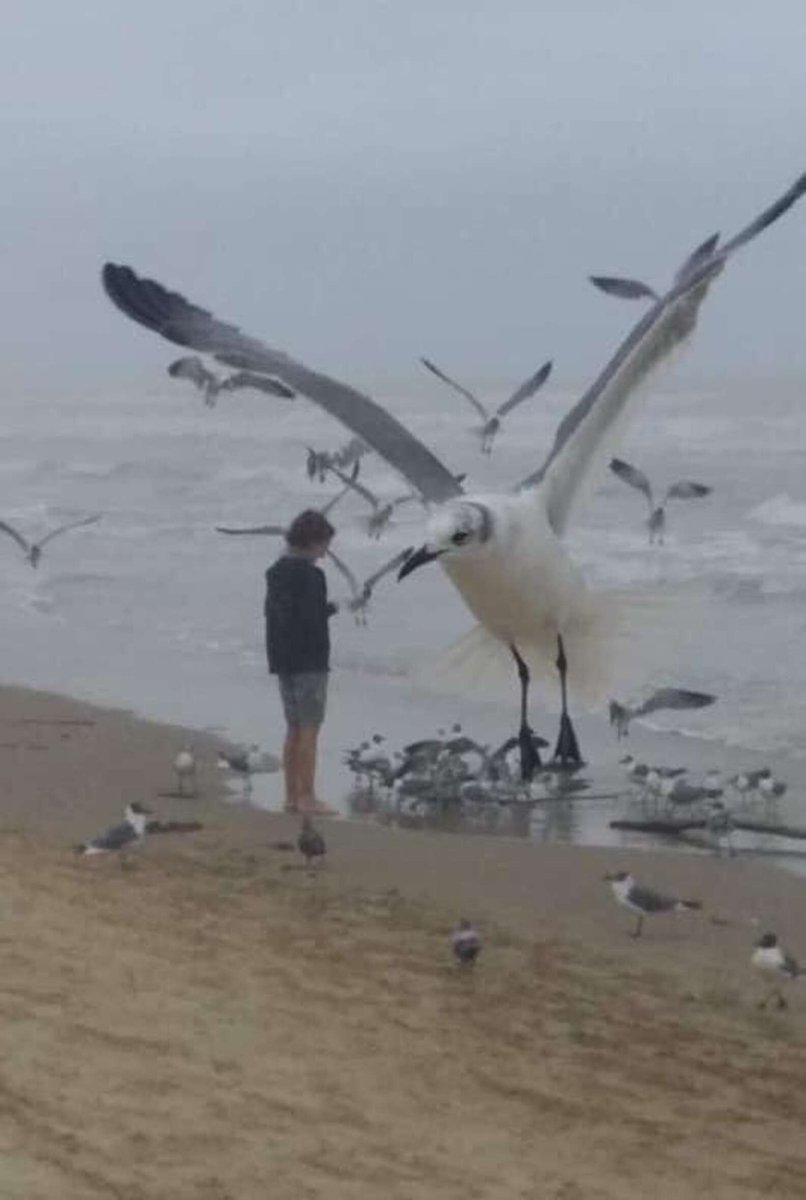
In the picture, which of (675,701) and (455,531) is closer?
(455,531)

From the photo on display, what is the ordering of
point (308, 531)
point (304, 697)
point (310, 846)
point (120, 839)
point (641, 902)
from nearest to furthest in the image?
point (641, 902) < point (120, 839) < point (310, 846) < point (308, 531) < point (304, 697)

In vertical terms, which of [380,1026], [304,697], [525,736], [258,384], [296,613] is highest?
[258,384]

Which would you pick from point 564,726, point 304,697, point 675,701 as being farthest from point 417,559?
point 675,701

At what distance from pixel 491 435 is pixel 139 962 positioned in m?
8.36

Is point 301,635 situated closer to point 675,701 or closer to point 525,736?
point 525,736

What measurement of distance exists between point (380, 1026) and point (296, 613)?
407 centimetres

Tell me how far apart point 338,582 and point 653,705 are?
9.47m

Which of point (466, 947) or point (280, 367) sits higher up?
point (280, 367)

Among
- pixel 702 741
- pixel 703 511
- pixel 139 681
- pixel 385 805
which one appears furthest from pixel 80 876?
pixel 703 511

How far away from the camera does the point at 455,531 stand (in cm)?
762

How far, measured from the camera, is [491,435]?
1525 cm

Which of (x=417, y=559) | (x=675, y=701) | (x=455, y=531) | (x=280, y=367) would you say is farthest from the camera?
(x=675, y=701)

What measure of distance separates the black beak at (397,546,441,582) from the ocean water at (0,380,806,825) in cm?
118

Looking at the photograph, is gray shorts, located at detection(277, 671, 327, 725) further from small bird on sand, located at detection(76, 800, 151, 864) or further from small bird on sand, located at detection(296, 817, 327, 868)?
small bird on sand, located at detection(76, 800, 151, 864)
